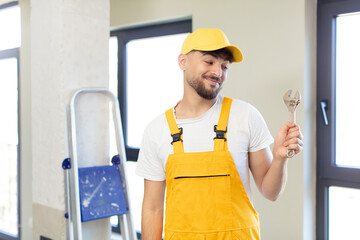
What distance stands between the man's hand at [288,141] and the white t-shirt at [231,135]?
0.42 feet

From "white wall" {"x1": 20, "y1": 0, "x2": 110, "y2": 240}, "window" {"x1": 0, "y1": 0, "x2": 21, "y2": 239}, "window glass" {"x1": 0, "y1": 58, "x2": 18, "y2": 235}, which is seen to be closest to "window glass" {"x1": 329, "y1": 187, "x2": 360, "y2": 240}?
"white wall" {"x1": 20, "y1": 0, "x2": 110, "y2": 240}

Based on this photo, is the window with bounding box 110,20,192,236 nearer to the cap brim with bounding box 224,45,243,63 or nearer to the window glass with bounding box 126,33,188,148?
the window glass with bounding box 126,33,188,148

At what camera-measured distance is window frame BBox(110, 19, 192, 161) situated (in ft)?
9.73

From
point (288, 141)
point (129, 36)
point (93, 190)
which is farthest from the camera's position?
point (129, 36)

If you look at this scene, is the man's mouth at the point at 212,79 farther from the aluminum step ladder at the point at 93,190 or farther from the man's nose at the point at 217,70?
the aluminum step ladder at the point at 93,190

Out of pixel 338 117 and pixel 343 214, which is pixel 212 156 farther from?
pixel 343 214

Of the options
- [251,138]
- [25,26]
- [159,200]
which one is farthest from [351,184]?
[25,26]

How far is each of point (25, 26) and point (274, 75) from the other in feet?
7.59


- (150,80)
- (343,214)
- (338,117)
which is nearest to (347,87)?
(338,117)

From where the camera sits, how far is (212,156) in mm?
1374

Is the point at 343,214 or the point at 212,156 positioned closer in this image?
the point at 212,156

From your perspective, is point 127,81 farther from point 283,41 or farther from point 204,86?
point 204,86

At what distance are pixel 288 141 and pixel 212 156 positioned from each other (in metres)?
0.28

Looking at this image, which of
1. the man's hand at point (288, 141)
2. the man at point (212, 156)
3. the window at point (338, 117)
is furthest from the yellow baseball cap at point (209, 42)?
the window at point (338, 117)
